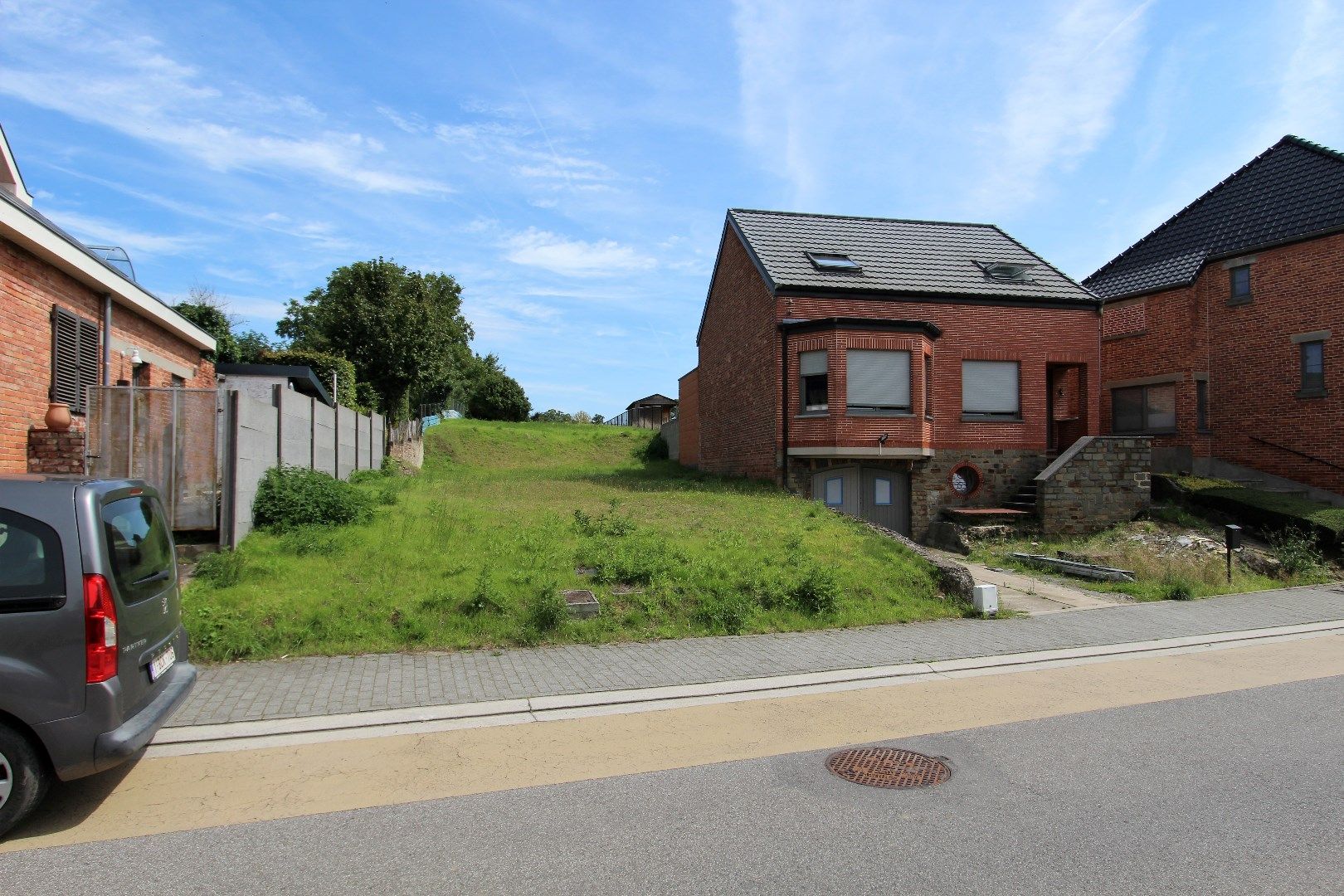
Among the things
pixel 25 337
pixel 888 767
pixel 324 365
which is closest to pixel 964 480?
pixel 888 767

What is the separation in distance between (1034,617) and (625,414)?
53.9m

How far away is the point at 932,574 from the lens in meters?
11.3

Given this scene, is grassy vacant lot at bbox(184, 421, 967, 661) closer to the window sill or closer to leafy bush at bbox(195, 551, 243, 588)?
leafy bush at bbox(195, 551, 243, 588)

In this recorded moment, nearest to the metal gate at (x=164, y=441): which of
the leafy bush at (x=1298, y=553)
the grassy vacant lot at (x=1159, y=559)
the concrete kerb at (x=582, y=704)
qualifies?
the concrete kerb at (x=582, y=704)

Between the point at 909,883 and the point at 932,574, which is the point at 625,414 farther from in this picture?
the point at 909,883

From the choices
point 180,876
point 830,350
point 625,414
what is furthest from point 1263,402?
point 625,414

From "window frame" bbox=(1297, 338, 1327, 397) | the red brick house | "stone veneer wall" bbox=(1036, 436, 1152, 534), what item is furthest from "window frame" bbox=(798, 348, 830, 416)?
"window frame" bbox=(1297, 338, 1327, 397)

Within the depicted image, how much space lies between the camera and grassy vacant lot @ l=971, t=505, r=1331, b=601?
12938 millimetres

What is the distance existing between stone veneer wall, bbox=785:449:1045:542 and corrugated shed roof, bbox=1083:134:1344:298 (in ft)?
25.5

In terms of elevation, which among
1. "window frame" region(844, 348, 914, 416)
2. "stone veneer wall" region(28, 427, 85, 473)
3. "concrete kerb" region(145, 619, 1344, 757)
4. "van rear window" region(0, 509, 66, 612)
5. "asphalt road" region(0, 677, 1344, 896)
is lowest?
"concrete kerb" region(145, 619, 1344, 757)

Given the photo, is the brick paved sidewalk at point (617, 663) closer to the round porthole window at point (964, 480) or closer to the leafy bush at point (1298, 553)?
the leafy bush at point (1298, 553)

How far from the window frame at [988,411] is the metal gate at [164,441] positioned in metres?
16.4

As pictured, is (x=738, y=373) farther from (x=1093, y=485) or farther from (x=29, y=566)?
(x=29, y=566)

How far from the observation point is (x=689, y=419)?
30.2 m
